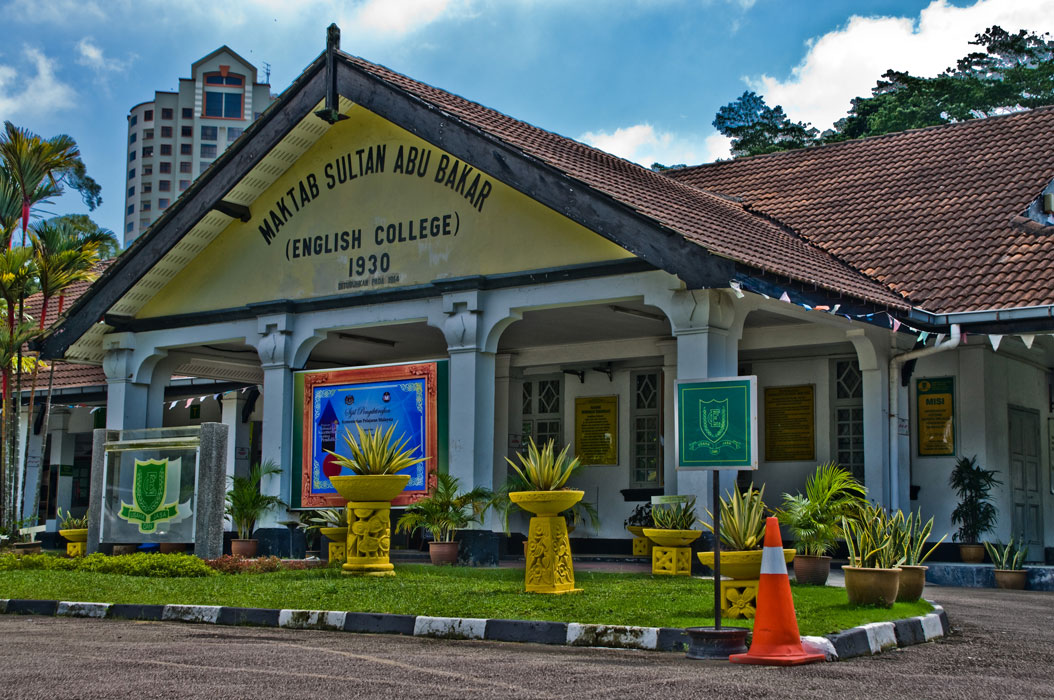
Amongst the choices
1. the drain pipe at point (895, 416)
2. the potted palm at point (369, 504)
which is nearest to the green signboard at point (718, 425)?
the potted palm at point (369, 504)

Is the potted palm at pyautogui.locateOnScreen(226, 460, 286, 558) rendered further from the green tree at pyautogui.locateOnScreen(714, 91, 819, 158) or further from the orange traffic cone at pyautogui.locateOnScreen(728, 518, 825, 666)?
the green tree at pyautogui.locateOnScreen(714, 91, 819, 158)

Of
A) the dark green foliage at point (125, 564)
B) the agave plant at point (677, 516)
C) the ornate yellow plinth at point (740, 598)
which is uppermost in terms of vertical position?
the agave plant at point (677, 516)

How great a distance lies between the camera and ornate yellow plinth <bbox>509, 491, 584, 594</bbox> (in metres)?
11.0

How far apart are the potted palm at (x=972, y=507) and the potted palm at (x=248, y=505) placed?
893 cm

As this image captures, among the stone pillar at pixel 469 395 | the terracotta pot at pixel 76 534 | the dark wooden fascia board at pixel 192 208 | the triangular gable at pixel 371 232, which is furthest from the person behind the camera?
the terracotta pot at pixel 76 534

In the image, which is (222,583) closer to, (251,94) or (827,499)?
(827,499)

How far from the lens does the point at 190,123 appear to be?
120750 millimetres

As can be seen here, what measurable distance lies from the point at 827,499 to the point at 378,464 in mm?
4684

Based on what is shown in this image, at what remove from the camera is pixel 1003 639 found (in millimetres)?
8953

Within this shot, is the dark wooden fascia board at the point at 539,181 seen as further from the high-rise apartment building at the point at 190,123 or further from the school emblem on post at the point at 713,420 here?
the high-rise apartment building at the point at 190,123

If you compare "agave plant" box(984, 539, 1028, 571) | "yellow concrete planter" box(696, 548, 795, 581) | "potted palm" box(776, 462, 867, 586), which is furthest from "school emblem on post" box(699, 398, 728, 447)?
"agave plant" box(984, 539, 1028, 571)

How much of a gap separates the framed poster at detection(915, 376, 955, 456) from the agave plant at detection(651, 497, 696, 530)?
4.49m

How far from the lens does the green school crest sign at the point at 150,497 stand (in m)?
15.7

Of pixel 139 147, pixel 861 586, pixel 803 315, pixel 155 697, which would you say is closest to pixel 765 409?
pixel 803 315
